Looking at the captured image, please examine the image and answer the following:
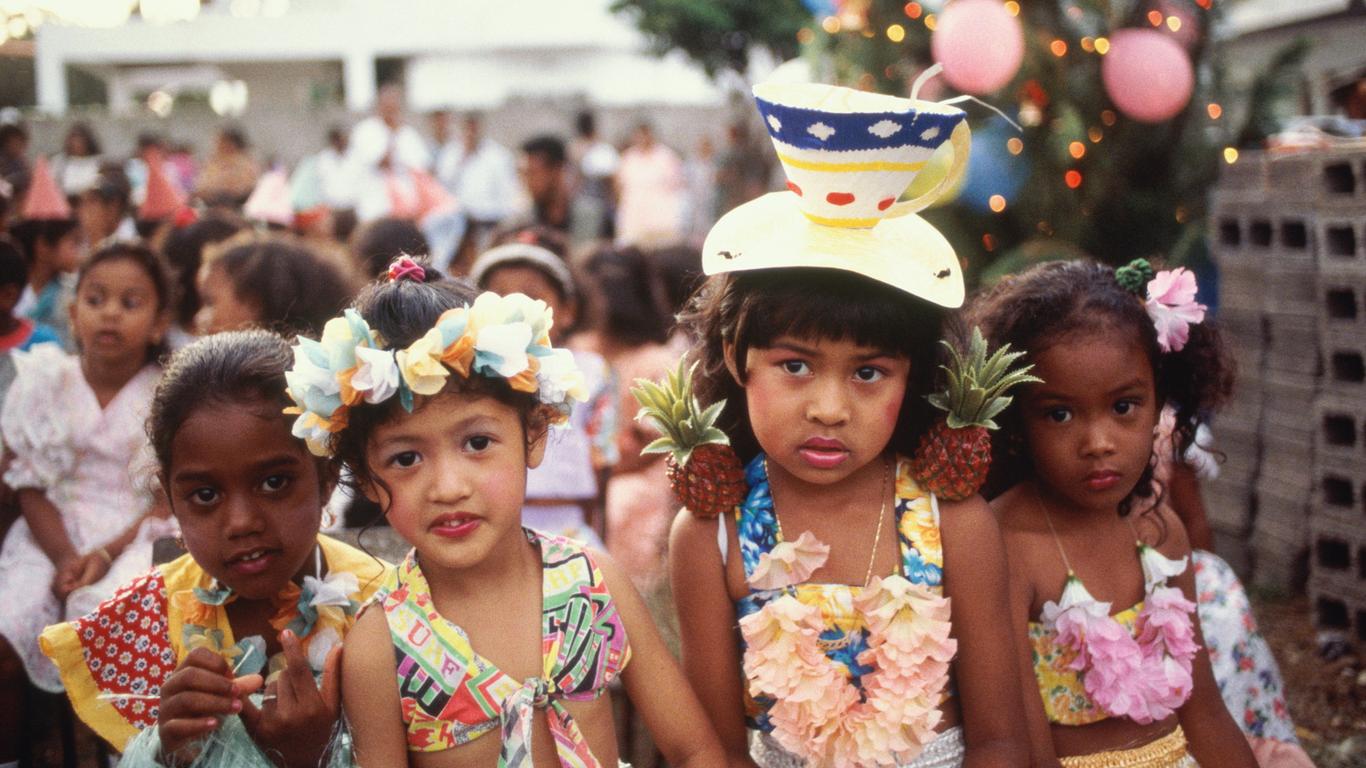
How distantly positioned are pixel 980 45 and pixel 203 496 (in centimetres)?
395

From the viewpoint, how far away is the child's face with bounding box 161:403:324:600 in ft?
7.16

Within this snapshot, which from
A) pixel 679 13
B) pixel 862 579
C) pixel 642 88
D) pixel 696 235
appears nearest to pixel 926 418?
pixel 862 579

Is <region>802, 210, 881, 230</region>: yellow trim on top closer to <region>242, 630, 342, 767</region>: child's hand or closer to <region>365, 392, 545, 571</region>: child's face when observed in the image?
<region>365, 392, 545, 571</region>: child's face

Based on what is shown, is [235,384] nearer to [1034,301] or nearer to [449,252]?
[1034,301]

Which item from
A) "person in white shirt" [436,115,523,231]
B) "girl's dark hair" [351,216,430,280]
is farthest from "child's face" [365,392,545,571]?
"person in white shirt" [436,115,523,231]

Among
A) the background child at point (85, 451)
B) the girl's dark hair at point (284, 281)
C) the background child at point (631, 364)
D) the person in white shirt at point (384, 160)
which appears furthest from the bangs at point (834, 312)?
the person in white shirt at point (384, 160)

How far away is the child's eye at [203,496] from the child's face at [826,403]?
1.06m

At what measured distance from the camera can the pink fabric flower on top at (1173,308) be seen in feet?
7.72

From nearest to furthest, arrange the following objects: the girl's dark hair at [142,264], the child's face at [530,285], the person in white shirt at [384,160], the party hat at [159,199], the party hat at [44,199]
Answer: the girl's dark hair at [142,264], the child's face at [530,285], the party hat at [44,199], the party hat at [159,199], the person in white shirt at [384,160]

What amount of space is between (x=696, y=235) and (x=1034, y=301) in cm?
1075

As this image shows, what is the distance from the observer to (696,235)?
13.1 m

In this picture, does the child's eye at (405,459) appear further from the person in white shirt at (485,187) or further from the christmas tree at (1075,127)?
the person in white shirt at (485,187)

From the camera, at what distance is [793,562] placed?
214cm

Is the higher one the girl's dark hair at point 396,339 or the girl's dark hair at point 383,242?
the girl's dark hair at point 383,242
